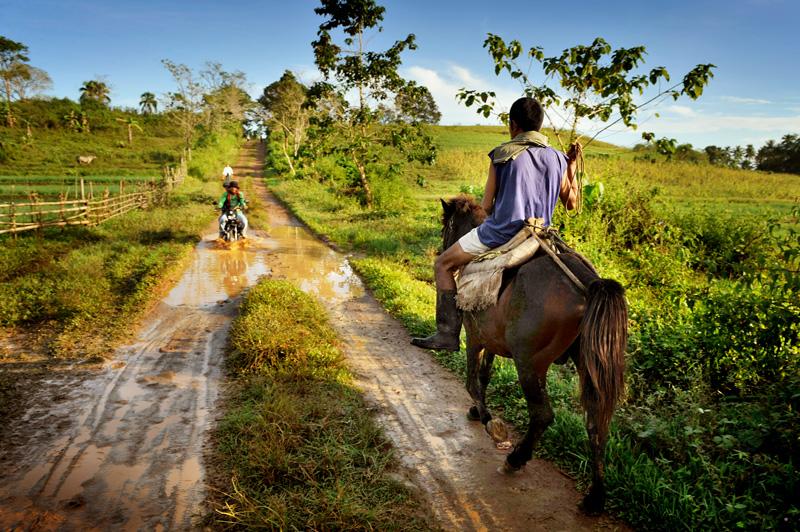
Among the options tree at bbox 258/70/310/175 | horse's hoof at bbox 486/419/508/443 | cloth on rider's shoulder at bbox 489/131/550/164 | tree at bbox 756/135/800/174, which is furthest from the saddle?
tree at bbox 756/135/800/174

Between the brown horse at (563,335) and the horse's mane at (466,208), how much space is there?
85 cm

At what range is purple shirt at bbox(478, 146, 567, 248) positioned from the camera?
3271 mm

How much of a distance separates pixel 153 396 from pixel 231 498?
218 cm

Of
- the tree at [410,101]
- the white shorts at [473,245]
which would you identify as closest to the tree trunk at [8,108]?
the tree at [410,101]

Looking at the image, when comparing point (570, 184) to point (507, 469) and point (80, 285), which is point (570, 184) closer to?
point (507, 469)

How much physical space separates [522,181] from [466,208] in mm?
911

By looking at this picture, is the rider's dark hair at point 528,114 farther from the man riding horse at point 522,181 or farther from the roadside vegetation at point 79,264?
the roadside vegetation at point 79,264

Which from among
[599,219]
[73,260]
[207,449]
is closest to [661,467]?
[207,449]

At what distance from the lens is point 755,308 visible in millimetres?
4328

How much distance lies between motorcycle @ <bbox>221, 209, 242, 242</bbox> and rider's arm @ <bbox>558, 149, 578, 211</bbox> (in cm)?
1076

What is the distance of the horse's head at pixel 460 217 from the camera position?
13.4 ft

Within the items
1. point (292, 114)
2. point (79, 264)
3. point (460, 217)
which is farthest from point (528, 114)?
point (292, 114)

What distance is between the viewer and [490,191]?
3.55 m

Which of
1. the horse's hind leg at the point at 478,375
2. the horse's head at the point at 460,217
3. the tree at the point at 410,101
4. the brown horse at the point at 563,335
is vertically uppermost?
the tree at the point at 410,101
